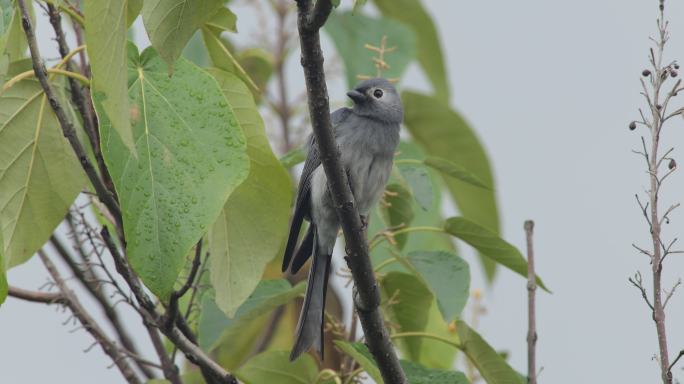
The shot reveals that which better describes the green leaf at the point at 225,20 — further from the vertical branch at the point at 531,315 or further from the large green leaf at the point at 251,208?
the vertical branch at the point at 531,315

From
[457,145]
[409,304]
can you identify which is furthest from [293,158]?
[457,145]

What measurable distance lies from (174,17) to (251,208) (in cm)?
99

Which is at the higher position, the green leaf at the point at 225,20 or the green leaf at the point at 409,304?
the green leaf at the point at 225,20

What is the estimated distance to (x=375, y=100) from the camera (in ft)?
15.8

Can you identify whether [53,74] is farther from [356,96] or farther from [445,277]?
[356,96]

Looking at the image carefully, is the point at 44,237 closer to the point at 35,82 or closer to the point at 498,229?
the point at 35,82

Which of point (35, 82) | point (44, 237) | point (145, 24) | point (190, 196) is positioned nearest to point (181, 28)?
point (145, 24)

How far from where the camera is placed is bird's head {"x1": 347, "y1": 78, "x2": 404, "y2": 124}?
15.7ft

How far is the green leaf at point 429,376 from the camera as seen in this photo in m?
3.38

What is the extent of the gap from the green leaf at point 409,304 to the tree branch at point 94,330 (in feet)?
3.13

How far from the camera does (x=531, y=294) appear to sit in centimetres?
335

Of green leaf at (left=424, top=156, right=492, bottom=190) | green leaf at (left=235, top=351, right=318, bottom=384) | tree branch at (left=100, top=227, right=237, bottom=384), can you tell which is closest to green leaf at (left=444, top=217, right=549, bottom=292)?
green leaf at (left=424, top=156, right=492, bottom=190)

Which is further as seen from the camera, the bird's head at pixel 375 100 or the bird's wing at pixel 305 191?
the bird's head at pixel 375 100

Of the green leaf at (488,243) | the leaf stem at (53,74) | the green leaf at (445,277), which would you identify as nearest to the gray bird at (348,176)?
the green leaf at (445,277)
